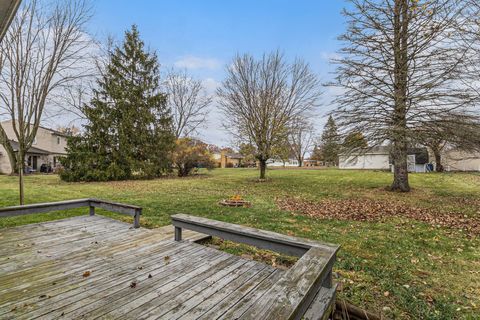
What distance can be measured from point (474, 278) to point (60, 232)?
268 inches

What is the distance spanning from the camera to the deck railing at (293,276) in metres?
1.59

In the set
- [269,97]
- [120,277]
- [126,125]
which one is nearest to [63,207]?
[120,277]

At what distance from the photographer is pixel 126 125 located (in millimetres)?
19406

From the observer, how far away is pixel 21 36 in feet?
23.7

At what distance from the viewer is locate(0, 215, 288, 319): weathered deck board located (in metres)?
2.35

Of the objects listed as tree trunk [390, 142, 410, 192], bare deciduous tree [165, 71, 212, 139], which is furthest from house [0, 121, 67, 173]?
tree trunk [390, 142, 410, 192]

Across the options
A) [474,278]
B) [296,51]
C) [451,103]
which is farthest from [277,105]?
[474,278]

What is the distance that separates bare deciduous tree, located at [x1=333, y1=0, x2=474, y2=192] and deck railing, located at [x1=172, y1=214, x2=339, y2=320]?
8.71 metres

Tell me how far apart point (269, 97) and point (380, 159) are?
72.0 ft

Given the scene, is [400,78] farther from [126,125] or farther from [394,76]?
[126,125]

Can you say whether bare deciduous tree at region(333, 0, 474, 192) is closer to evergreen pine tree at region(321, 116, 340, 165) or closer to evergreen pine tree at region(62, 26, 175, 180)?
evergreen pine tree at region(321, 116, 340, 165)

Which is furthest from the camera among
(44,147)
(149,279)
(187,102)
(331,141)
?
(44,147)

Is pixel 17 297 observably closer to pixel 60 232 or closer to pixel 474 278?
pixel 60 232

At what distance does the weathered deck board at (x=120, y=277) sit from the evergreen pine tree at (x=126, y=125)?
15.3 meters
